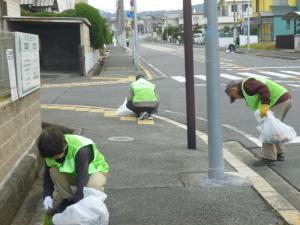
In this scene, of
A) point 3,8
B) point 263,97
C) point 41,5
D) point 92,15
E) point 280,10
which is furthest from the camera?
point 280,10

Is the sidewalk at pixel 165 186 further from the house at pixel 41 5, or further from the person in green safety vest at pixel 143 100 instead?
the house at pixel 41 5

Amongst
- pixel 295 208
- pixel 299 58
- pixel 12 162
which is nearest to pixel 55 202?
pixel 12 162

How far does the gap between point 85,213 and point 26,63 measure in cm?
369

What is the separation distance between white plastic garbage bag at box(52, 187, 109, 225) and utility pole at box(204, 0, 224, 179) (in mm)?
2634

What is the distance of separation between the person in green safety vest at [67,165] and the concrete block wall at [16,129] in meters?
1.18

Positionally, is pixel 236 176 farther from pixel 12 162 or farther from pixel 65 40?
pixel 65 40

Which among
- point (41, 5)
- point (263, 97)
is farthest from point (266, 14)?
point (263, 97)

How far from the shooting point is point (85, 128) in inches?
450

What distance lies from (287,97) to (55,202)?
3871mm

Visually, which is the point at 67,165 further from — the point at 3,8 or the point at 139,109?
the point at 3,8

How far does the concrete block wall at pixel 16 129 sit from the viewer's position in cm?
607

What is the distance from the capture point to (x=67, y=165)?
185 inches

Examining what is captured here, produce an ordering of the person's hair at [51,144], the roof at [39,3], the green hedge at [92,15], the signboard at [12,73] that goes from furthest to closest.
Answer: the roof at [39,3]
the green hedge at [92,15]
the signboard at [12,73]
the person's hair at [51,144]

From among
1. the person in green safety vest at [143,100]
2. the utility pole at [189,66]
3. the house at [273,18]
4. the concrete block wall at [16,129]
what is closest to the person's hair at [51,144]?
the concrete block wall at [16,129]
